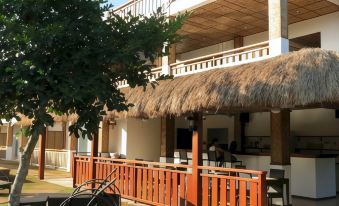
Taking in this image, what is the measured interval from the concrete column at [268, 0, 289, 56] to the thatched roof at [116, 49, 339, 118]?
1058 millimetres

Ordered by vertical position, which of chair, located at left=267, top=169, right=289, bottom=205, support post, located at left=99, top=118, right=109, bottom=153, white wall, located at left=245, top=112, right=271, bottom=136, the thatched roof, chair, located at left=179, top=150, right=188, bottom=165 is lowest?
chair, located at left=267, top=169, right=289, bottom=205

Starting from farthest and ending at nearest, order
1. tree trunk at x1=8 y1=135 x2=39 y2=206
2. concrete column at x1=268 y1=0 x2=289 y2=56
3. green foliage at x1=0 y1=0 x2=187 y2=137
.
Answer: concrete column at x1=268 y1=0 x2=289 y2=56 < tree trunk at x1=8 y1=135 x2=39 y2=206 < green foliage at x1=0 y1=0 x2=187 y2=137

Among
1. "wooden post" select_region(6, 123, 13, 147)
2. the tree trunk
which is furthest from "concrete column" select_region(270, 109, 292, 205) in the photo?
"wooden post" select_region(6, 123, 13, 147)

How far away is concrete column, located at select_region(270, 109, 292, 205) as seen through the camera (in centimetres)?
1019

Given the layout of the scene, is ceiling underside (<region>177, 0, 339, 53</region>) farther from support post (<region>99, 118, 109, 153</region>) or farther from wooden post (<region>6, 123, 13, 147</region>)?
wooden post (<region>6, 123, 13, 147</region>)

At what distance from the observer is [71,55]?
5074 mm

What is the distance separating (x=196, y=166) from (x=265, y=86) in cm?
212

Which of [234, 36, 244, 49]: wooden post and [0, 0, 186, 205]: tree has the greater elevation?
[234, 36, 244, 49]: wooden post

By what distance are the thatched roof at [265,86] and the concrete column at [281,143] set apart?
249cm

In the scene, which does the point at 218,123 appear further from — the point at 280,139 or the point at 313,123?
the point at 280,139

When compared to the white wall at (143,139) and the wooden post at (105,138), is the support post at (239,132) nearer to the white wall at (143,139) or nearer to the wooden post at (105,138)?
the white wall at (143,139)

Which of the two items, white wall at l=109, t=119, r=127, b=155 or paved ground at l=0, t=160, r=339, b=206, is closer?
paved ground at l=0, t=160, r=339, b=206

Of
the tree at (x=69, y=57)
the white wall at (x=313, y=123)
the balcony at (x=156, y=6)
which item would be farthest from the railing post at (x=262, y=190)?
the white wall at (x=313, y=123)

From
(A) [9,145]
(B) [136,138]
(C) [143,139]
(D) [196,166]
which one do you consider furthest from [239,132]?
(A) [9,145]
